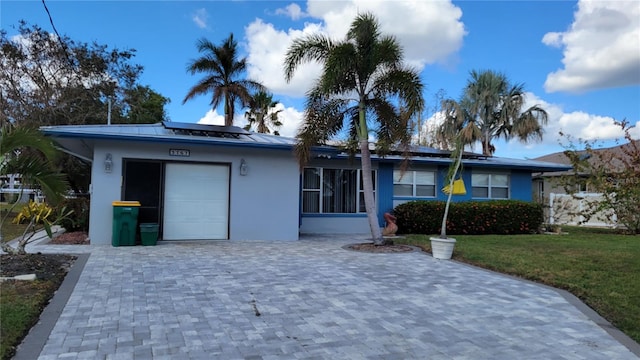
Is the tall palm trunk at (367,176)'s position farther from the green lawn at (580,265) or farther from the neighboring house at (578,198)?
the neighboring house at (578,198)

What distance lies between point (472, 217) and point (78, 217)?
13025 mm

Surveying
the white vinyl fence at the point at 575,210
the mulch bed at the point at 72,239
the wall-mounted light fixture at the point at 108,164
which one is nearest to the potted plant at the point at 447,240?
the wall-mounted light fixture at the point at 108,164

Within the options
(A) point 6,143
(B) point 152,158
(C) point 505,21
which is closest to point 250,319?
(A) point 6,143

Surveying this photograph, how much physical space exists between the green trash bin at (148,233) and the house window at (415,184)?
29.3 feet

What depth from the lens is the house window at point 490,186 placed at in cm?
1810

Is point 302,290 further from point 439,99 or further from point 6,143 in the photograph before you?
point 439,99

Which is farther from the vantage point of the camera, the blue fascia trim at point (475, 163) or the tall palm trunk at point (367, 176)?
the blue fascia trim at point (475, 163)

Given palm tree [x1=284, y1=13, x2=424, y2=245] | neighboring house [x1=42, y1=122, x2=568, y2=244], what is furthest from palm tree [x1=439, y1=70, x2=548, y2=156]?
palm tree [x1=284, y1=13, x2=424, y2=245]

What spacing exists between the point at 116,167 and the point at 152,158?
90cm

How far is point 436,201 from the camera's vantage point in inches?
636

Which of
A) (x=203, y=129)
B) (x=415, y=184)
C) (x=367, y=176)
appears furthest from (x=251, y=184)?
(x=415, y=184)

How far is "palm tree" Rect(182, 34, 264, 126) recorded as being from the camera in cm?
2161

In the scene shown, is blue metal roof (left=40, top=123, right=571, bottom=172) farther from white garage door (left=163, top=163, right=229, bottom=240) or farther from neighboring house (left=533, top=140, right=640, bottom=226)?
neighboring house (left=533, top=140, right=640, bottom=226)

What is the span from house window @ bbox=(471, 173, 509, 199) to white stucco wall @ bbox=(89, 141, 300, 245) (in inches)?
327
